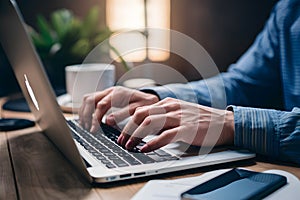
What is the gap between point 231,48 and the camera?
193 centimetres

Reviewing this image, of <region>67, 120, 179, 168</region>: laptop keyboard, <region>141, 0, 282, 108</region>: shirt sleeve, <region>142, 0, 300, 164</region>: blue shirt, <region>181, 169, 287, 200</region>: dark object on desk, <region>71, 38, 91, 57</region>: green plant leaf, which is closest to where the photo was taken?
<region>181, 169, 287, 200</region>: dark object on desk

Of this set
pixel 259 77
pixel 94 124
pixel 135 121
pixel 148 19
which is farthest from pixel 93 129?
pixel 148 19

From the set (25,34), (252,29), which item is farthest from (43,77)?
(252,29)

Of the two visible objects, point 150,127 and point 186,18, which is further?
point 186,18

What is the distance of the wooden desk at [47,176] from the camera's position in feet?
1.92

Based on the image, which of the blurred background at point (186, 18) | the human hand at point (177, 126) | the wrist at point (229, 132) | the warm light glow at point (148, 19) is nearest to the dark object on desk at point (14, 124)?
the human hand at point (177, 126)

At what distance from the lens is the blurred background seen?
1.86 metres

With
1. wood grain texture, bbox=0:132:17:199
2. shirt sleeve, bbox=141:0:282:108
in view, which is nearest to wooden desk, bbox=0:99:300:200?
wood grain texture, bbox=0:132:17:199

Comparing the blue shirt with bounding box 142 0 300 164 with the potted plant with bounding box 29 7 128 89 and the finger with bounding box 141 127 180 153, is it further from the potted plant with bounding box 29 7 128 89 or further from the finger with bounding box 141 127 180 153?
the potted plant with bounding box 29 7 128 89

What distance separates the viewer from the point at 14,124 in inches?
40.5

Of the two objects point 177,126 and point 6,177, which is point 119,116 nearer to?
point 177,126

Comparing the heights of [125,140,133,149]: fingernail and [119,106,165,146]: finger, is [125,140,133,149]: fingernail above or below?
below

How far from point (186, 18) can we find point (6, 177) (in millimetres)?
1439

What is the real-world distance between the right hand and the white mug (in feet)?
0.74
